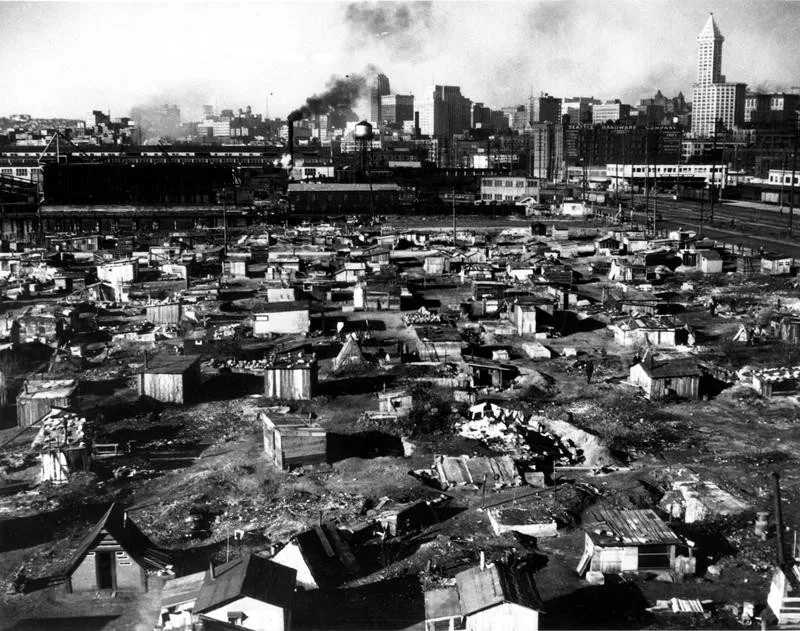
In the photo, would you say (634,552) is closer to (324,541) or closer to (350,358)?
(324,541)

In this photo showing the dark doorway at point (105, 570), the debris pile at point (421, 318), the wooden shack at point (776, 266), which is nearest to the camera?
the dark doorway at point (105, 570)

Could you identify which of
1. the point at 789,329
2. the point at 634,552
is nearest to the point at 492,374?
the point at 789,329

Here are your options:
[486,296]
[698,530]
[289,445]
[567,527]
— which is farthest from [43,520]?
[486,296]

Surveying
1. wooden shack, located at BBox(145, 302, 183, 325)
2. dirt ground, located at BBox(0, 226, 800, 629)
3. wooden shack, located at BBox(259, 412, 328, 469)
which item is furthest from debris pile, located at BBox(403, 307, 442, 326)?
wooden shack, located at BBox(259, 412, 328, 469)

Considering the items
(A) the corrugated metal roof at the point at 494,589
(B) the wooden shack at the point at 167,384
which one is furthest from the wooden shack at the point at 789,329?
(A) the corrugated metal roof at the point at 494,589

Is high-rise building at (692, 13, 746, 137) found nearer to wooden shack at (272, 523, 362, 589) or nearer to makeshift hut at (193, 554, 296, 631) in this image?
wooden shack at (272, 523, 362, 589)

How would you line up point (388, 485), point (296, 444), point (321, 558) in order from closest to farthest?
point (321, 558) → point (388, 485) → point (296, 444)

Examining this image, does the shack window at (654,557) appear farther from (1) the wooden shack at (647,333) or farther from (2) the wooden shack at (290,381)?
(1) the wooden shack at (647,333)
